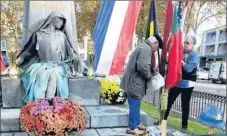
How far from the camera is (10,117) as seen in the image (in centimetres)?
520

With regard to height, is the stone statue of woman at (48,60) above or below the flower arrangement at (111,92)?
above

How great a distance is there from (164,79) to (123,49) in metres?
4.12

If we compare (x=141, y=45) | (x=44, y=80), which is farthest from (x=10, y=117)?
(x=141, y=45)

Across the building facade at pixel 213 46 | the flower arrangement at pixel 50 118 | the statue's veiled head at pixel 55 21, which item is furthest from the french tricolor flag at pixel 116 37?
the building facade at pixel 213 46

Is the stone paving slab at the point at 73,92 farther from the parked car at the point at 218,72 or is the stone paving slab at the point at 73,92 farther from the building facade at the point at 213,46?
the building facade at the point at 213,46

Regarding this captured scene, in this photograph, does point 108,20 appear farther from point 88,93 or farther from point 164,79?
point 164,79

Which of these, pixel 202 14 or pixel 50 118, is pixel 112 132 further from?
pixel 202 14

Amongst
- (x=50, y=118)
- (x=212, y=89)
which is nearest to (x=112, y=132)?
(x=50, y=118)

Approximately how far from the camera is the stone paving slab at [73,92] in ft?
19.3

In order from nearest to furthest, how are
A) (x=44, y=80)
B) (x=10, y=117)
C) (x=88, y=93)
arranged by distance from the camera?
(x=10, y=117), (x=44, y=80), (x=88, y=93)

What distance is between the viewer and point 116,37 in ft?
29.2

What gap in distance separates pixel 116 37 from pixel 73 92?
318cm

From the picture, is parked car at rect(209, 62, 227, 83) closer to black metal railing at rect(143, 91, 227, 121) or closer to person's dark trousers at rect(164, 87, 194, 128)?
black metal railing at rect(143, 91, 227, 121)

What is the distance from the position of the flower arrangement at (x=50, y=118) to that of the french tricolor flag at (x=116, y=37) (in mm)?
4980
